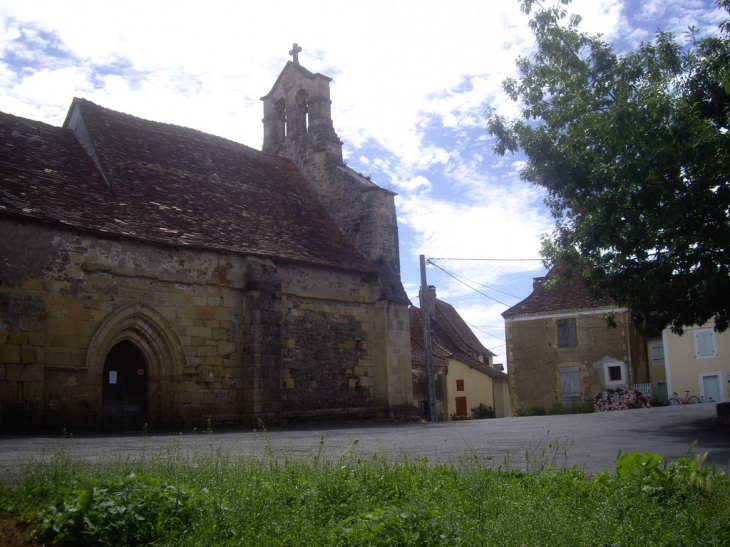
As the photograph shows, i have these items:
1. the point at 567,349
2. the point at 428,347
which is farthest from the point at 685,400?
the point at 428,347

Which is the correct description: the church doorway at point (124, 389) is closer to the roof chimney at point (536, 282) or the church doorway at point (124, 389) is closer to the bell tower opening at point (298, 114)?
the bell tower opening at point (298, 114)

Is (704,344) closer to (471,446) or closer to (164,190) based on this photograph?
(164,190)

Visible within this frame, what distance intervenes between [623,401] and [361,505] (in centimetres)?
2301

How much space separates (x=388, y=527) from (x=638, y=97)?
10388 mm

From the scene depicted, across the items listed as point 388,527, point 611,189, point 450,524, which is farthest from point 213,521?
point 611,189

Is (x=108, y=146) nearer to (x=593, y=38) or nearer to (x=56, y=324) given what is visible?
(x=56, y=324)

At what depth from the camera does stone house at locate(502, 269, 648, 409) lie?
97.6 ft

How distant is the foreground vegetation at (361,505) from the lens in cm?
398

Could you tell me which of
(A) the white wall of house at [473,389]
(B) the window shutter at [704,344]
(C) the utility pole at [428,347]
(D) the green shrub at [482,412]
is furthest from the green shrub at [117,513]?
(D) the green shrub at [482,412]

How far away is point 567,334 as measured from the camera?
31.0 metres

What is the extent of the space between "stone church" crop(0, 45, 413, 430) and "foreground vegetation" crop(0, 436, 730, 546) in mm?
7361

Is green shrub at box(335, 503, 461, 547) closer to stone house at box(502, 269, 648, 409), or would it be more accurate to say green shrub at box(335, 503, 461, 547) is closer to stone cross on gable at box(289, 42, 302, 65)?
stone cross on gable at box(289, 42, 302, 65)

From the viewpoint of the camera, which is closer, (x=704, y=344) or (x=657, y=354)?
(x=704, y=344)

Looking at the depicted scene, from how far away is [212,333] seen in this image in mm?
14500
